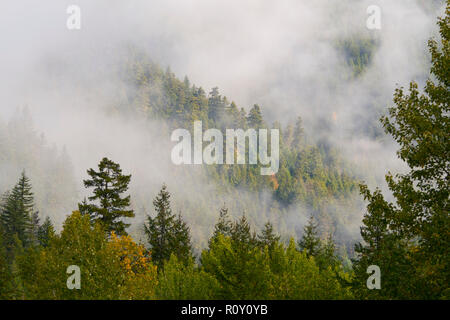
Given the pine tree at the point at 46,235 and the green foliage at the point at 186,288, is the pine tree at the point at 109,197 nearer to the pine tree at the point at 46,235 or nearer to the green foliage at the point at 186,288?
Result: the pine tree at the point at 46,235

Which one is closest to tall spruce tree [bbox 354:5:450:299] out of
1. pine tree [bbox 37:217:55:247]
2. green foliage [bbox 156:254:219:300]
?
green foliage [bbox 156:254:219:300]

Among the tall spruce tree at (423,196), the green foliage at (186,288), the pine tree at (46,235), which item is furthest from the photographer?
the pine tree at (46,235)

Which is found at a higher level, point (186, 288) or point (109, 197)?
point (109, 197)

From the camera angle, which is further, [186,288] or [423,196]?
[186,288]

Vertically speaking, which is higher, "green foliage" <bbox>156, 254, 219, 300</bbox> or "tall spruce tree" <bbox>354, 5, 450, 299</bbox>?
"tall spruce tree" <bbox>354, 5, 450, 299</bbox>

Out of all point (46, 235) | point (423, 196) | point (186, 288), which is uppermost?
point (46, 235)

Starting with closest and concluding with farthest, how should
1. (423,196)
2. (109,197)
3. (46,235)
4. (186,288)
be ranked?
(423,196), (186,288), (109,197), (46,235)

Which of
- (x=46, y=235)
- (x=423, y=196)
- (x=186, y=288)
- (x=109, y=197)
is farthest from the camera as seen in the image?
(x=46, y=235)

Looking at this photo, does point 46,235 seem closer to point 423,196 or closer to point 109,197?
point 109,197

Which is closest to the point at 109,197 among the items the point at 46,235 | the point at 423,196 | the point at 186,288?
the point at 186,288

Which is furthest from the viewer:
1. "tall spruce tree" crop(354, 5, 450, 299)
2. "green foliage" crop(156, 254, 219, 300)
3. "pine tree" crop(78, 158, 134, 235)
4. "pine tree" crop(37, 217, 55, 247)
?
"pine tree" crop(78, 158, 134, 235)

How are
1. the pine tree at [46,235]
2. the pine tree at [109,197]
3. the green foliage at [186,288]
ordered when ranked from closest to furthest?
1. the green foliage at [186,288]
2. the pine tree at [46,235]
3. the pine tree at [109,197]

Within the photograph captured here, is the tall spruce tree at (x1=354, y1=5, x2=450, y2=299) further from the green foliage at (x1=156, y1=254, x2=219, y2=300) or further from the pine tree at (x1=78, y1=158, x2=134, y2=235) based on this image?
the pine tree at (x1=78, y1=158, x2=134, y2=235)

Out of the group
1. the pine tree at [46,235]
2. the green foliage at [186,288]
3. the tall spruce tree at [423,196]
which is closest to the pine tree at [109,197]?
the pine tree at [46,235]
